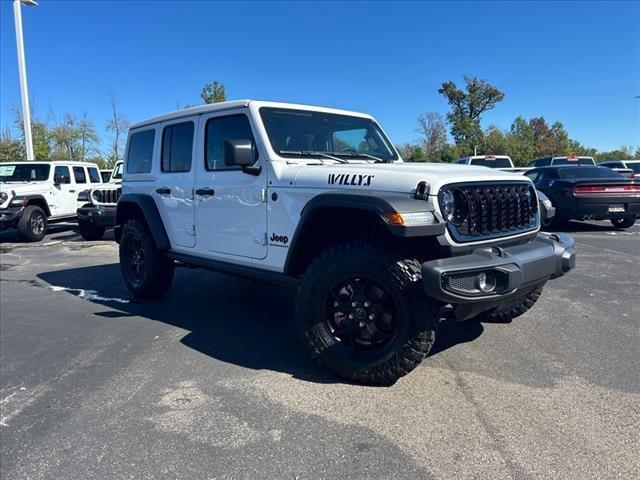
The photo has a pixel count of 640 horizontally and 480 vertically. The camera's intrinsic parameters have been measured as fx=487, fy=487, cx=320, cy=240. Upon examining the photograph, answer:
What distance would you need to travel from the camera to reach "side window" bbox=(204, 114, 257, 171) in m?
4.18

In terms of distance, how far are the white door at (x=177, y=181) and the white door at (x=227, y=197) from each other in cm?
17

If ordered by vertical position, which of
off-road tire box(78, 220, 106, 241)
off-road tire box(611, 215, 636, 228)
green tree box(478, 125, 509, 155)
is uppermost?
green tree box(478, 125, 509, 155)

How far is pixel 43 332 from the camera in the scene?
4.75 metres

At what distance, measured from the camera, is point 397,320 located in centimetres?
312

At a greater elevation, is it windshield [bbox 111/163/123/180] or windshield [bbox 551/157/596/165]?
windshield [bbox 551/157/596/165]

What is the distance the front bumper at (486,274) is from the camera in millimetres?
2795

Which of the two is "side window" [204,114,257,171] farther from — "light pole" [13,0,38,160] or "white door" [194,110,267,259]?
"light pole" [13,0,38,160]

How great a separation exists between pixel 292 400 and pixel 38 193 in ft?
36.8

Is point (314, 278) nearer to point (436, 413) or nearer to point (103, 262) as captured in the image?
point (436, 413)

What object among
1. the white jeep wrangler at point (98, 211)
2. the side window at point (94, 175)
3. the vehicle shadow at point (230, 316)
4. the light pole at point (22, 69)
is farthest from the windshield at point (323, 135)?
the light pole at point (22, 69)

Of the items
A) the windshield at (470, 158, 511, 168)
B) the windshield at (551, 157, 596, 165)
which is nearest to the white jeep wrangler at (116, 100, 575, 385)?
the windshield at (470, 158, 511, 168)

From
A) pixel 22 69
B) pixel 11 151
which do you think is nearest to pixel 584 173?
pixel 22 69

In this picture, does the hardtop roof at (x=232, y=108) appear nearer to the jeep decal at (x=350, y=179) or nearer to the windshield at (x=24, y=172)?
the jeep decal at (x=350, y=179)

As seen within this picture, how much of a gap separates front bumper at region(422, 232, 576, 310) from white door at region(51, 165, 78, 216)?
39.6 feet
